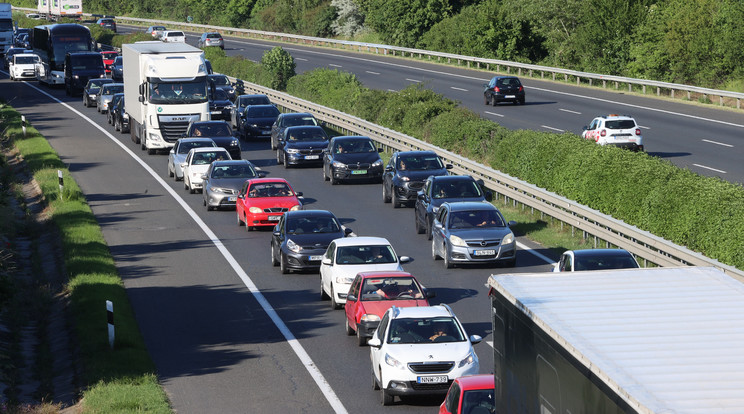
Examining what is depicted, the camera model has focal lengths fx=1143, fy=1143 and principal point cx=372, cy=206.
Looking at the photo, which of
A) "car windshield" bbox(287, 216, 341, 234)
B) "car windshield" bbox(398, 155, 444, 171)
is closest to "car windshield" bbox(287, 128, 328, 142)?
"car windshield" bbox(398, 155, 444, 171)

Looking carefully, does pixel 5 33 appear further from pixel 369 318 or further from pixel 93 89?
pixel 369 318

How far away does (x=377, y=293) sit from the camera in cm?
2080

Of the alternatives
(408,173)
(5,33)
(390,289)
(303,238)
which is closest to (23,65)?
(5,33)

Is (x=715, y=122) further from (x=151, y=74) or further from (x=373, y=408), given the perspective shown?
(x=373, y=408)

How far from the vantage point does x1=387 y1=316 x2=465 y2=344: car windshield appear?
1759cm

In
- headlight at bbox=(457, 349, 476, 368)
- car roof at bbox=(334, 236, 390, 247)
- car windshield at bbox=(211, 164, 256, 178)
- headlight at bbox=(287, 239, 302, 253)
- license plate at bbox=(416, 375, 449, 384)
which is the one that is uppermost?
car roof at bbox=(334, 236, 390, 247)

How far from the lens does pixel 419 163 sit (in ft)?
117

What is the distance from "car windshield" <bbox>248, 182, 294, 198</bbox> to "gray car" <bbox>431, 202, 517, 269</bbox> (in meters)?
6.48

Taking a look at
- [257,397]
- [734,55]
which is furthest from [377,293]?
[734,55]

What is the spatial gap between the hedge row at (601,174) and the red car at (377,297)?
7109 mm

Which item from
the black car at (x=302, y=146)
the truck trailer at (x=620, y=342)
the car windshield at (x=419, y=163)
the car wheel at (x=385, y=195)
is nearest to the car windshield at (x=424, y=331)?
the truck trailer at (x=620, y=342)

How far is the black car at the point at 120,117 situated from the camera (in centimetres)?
5519

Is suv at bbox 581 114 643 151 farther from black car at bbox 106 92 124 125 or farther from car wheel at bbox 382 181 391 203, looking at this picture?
black car at bbox 106 92 124 125

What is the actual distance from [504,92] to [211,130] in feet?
62.2
